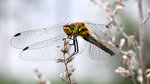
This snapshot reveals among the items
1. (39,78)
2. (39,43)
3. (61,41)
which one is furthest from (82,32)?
(39,78)

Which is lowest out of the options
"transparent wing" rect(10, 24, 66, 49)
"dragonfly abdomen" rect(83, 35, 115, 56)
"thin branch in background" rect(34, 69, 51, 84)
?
"thin branch in background" rect(34, 69, 51, 84)

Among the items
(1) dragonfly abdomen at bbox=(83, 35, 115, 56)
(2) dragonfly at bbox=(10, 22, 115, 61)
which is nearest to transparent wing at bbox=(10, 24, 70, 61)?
(2) dragonfly at bbox=(10, 22, 115, 61)

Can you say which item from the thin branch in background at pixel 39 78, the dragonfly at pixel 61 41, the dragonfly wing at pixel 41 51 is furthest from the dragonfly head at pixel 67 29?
the thin branch in background at pixel 39 78

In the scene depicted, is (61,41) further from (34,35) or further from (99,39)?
(99,39)

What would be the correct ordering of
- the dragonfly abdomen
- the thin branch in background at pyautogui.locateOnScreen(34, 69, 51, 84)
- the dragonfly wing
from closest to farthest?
the thin branch in background at pyautogui.locateOnScreen(34, 69, 51, 84), the dragonfly wing, the dragonfly abdomen

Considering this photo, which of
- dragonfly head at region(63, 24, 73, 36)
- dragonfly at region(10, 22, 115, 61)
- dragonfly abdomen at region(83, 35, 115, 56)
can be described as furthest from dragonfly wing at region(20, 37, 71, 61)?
dragonfly abdomen at region(83, 35, 115, 56)

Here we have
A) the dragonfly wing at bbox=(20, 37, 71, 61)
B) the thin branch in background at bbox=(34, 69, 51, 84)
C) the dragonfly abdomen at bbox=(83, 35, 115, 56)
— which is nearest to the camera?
the thin branch in background at bbox=(34, 69, 51, 84)

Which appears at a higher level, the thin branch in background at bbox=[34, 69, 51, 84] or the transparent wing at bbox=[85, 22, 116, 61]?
the transparent wing at bbox=[85, 22, 116, 61]

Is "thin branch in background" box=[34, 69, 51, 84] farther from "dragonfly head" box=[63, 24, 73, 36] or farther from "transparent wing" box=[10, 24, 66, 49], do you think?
"dragonfly head" box=[63, 24, 73, 36]

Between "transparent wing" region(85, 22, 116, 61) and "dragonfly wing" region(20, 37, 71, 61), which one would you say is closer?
"dragonfly wing" region(20, 37, 71, 61)
